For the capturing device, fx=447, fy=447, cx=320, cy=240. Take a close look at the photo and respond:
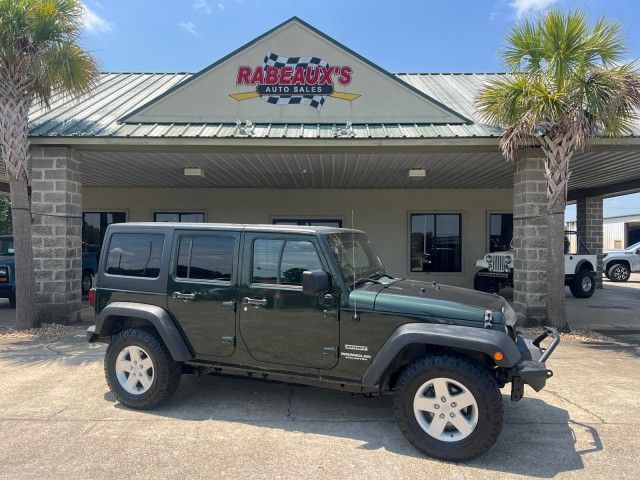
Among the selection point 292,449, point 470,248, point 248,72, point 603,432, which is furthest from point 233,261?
point 470,248

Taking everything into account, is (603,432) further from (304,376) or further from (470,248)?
(470,248)

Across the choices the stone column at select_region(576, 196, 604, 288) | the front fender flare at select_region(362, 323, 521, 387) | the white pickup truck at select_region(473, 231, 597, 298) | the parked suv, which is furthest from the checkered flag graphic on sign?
the stone column at select_region(576, 196, 604, 288)

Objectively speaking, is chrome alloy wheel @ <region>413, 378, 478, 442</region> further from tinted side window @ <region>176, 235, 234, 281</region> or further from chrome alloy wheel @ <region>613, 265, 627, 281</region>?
chrome alloy wheel @ <region>613, 265, 627, 281</region>

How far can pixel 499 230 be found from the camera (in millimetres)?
14781

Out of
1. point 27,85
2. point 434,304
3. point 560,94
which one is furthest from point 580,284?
point 27,85

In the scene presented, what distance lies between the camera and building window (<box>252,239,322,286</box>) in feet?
13.1

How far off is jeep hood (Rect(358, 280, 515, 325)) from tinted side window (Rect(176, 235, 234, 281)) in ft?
4.41

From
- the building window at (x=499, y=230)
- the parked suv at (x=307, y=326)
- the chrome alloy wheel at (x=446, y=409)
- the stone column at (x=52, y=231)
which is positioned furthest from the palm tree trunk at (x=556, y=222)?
the stone column at (x=52, y=231)

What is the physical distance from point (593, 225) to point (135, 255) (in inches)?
640

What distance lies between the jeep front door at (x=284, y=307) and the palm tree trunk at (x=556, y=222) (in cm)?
561

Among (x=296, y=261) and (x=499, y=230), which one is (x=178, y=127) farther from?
(x=499, y=230)

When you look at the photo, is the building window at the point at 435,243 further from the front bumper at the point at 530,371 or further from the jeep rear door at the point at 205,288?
the jeep rear door at the point at 205,288

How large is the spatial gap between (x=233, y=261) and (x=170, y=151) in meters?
5.31

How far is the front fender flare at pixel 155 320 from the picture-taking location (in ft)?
13.8
